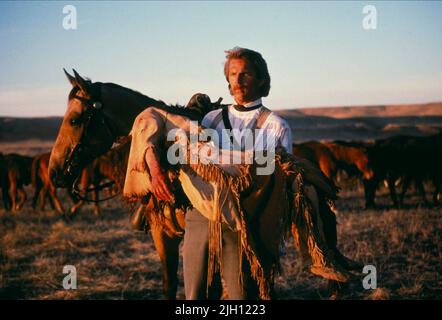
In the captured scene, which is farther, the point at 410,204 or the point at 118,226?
the point at 410,204

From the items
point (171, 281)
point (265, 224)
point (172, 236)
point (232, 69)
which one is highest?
point (232, 69)

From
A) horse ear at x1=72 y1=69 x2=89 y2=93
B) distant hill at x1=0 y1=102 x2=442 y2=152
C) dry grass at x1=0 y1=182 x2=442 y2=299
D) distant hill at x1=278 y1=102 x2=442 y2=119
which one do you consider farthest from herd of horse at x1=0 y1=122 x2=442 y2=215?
distant hill at x1=278 y1=102 x2=442 y2=119

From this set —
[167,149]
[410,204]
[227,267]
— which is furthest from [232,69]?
[410,204]

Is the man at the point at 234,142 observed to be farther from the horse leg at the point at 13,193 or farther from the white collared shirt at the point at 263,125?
the horse leg at the point at 13,193

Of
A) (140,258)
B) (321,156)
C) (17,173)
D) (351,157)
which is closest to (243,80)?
(140,258)

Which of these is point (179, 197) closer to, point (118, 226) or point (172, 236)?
point (172, 236)

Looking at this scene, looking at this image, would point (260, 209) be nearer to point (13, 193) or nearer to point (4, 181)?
point (13, 193)

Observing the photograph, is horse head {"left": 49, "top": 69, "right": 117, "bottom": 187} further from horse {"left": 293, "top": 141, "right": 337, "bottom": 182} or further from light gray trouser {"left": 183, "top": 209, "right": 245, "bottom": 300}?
horse {"left": 293, "top": 141, "right": 337, "bottom": 182}

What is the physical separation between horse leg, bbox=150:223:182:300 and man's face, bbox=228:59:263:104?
5.05ft

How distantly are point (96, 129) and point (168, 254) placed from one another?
128 centimetres

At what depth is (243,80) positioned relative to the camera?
2.93m

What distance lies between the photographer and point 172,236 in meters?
3.88

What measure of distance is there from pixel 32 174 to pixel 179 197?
12881 mm

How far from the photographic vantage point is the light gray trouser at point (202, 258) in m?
2.78
